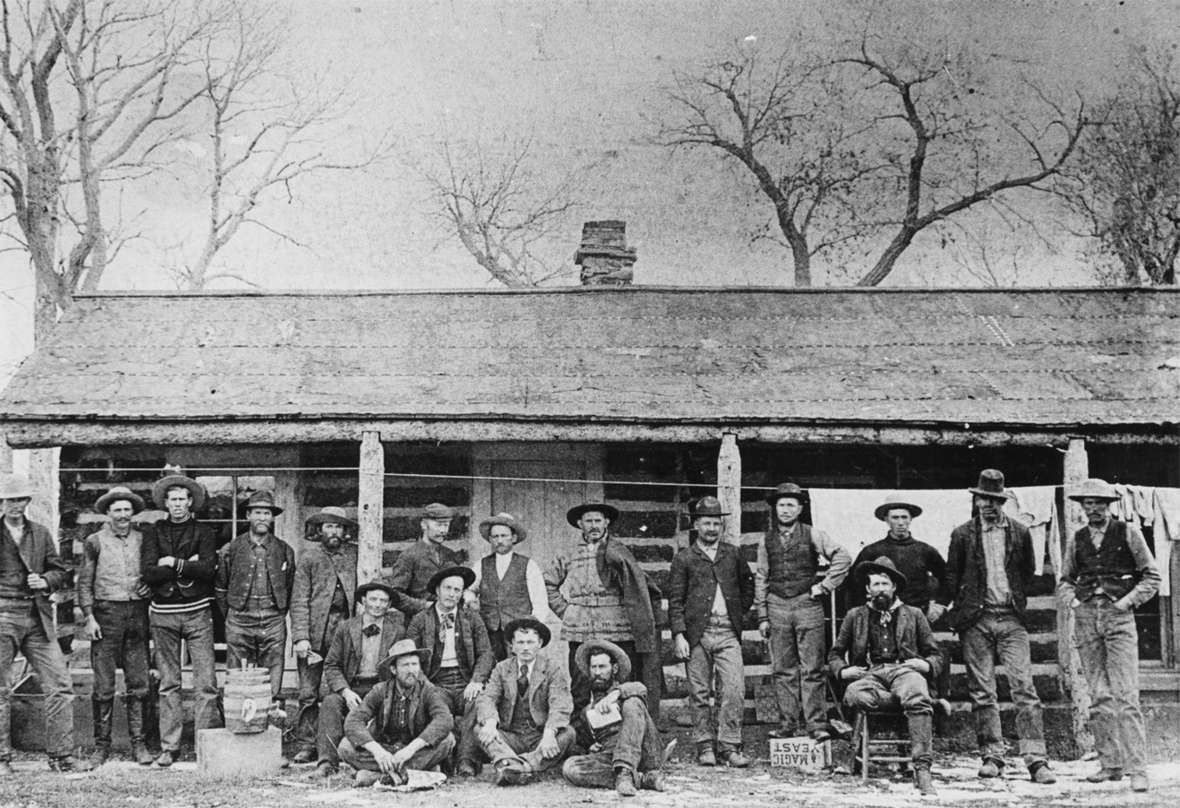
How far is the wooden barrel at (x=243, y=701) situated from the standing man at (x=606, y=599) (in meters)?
2.01

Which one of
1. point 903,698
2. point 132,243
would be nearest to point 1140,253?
point 903,698

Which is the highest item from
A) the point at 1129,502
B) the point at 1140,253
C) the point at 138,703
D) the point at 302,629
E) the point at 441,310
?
the point at 1140,253

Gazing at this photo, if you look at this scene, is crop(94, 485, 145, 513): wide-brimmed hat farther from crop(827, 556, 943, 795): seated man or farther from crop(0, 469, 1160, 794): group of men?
crop(827, 556, 943, 795): seated man

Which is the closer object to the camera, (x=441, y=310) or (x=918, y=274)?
(x=441, y=310)

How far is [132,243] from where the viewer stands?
20.9 metres

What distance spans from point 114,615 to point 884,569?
5145 mm

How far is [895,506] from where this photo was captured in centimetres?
842

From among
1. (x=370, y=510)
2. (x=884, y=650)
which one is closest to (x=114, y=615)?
(x=370, y=510)

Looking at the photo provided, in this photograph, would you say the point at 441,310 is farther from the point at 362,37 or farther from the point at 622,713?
the point at 362,37

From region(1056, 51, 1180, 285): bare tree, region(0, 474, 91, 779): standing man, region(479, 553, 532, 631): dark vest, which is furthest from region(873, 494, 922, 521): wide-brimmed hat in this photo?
region(1056, 51, 1180, 285): bare tree

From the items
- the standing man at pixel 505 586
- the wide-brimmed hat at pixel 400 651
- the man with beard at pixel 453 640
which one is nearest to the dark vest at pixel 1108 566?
the standing man at pixel 505 586

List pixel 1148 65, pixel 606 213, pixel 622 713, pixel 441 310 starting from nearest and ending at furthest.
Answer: pixel 622 713 → pixel 441 310 → pixel 1148 65 → pixel 606 213

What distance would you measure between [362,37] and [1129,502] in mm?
17658

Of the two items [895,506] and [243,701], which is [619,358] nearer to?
[895,506]
